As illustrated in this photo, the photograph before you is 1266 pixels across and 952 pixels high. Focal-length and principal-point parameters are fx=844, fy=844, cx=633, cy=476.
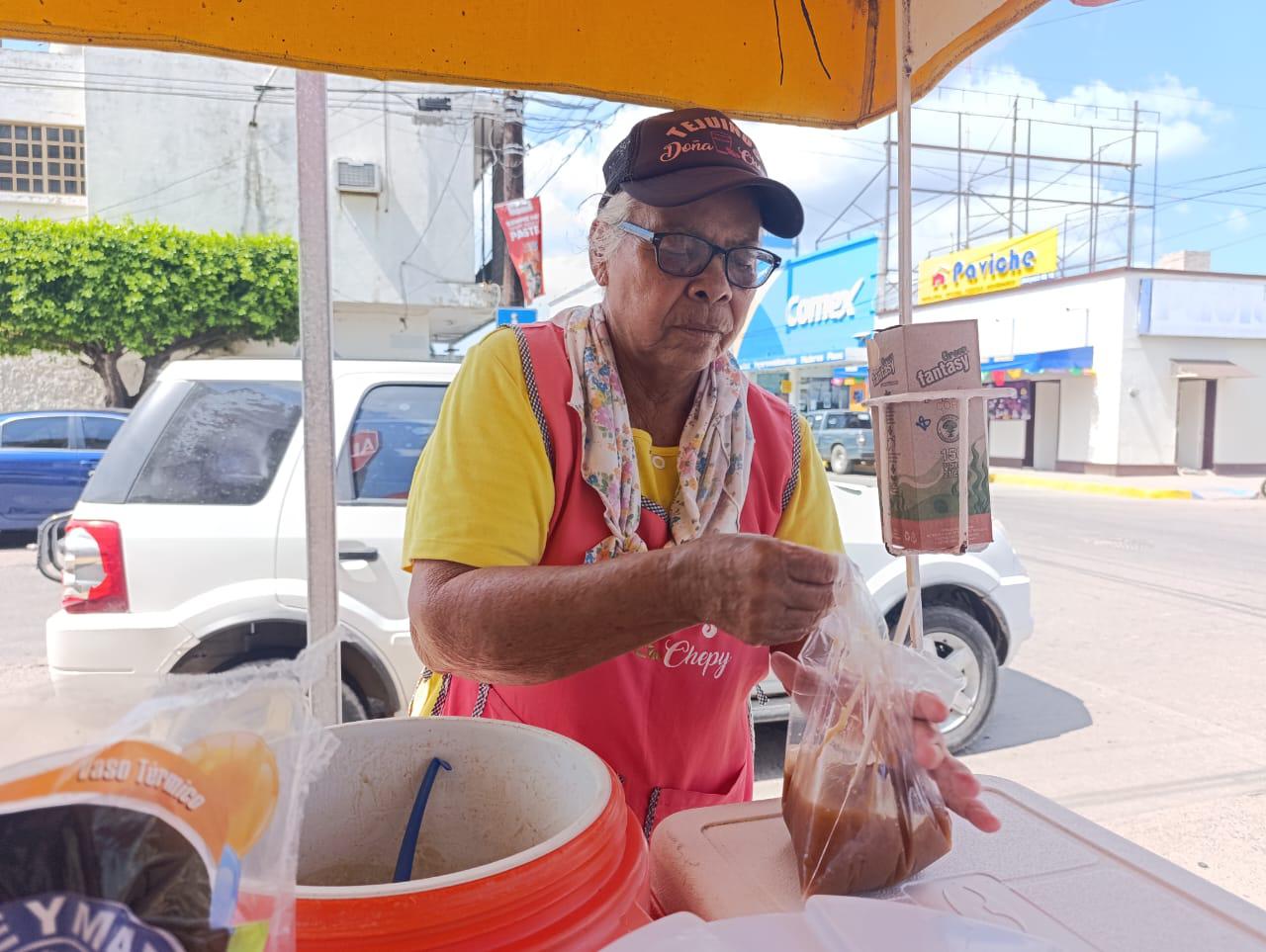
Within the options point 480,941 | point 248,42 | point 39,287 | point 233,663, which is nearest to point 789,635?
point 480,941

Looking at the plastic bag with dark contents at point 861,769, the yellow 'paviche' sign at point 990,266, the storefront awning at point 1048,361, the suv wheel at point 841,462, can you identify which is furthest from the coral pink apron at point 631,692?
the yellow 'paviche' sign at point 990,266

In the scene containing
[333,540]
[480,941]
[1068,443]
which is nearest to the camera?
[480,941]

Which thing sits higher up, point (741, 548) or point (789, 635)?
point (741, 548)

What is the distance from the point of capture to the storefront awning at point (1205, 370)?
19.5 m

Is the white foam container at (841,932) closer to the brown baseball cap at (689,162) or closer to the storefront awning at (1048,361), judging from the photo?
the brown baseball cap at (689,162)

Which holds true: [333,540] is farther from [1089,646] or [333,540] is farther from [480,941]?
[1089,646]

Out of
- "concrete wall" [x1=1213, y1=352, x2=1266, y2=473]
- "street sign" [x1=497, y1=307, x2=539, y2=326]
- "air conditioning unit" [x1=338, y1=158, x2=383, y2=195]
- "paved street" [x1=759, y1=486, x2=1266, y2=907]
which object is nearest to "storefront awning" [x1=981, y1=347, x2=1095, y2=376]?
"concrete wall" [x1=1213, y1=352, x2=1266, y2=473]

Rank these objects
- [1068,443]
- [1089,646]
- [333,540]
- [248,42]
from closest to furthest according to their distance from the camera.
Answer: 1. [248,42]
2. [333,540]
3. [1089,646]
4. [1068,443]

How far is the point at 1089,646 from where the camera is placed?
20.1 feet

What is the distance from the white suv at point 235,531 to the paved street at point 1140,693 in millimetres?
1675

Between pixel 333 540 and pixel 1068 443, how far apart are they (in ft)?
74.0

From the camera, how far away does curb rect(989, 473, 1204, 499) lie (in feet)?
52.6

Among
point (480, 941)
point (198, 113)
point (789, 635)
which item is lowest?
point (480, 941)

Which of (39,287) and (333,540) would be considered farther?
(39,287)
